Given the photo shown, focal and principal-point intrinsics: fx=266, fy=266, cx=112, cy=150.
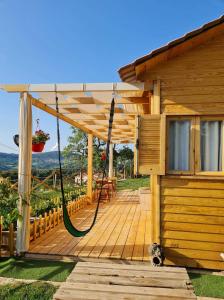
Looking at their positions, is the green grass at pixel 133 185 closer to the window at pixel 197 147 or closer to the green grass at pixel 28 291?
the window at pixel 197 147

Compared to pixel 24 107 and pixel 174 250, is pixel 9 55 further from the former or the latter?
pixel 174 250

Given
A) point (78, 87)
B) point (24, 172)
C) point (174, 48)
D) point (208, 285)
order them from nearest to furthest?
point (208, 285) → point (174, 48) → point (78, 87) → point (24, 172)

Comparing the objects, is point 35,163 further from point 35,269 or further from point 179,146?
point 179,146

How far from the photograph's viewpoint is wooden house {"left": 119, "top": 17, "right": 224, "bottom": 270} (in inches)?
161

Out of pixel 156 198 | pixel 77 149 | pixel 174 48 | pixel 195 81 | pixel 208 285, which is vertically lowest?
pixel 208 285

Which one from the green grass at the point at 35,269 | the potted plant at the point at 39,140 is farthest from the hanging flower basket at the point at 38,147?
the green grass at the point at 35,269

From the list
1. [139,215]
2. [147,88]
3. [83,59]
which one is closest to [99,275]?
[147,88]

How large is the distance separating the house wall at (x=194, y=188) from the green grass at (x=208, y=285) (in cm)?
21

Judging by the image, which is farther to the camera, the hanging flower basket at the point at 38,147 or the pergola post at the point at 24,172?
the hanging flower basket at the point at 38,147

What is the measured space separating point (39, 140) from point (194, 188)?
3.10m

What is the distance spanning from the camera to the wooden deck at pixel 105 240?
448cm

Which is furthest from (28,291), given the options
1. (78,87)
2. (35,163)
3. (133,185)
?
(133,185)

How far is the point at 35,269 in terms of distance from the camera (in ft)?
13.2

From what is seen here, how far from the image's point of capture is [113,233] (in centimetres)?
563
